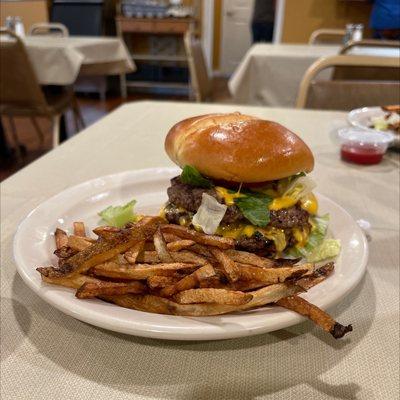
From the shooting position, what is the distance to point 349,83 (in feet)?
7.32

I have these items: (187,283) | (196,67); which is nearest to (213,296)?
(187,283)

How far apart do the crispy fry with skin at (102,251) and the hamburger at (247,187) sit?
0.56ft

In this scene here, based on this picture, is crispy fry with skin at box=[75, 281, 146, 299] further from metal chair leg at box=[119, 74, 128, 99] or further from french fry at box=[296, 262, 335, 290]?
metal chair leg at box=[119, 74, 128, 99]

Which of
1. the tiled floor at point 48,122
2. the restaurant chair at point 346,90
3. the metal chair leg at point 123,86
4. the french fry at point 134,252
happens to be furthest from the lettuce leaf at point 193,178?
the metal chair leg at point 123,86

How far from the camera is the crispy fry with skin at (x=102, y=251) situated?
0.63 meters

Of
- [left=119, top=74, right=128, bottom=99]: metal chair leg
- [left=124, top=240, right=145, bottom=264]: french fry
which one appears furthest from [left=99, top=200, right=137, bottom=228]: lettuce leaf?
[left=119, top=74, right=128, bottom=99]: metal chair leg

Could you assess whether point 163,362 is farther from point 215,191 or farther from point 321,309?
point 215,191

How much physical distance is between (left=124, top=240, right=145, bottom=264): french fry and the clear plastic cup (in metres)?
0.96

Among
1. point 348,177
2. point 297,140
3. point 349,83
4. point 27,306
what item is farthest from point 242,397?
point 349,83

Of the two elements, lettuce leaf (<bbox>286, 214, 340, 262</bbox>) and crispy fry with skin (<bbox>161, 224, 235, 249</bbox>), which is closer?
crispy fry with skin (<bbox>161, 224, 235, 249</bbox>)

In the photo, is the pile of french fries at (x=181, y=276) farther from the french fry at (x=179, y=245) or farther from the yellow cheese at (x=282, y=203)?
the yellow cheese at (x=282, y=203)

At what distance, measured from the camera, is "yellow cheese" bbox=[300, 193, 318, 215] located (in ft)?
3.01

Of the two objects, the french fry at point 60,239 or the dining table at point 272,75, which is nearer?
the french fry at point 60,239

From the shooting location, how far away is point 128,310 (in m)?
0.61
